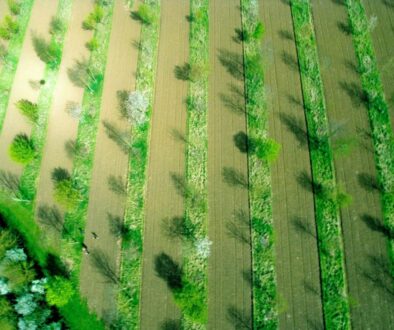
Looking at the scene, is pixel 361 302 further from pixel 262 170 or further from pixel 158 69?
pixel 158 69

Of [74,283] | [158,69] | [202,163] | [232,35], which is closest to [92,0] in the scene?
[158,69]

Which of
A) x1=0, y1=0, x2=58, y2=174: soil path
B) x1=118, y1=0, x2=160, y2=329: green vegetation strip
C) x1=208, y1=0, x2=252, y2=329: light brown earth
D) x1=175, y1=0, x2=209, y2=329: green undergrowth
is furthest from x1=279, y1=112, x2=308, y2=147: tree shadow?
x1=0, y1=0, x2=58, y2=174: soil path

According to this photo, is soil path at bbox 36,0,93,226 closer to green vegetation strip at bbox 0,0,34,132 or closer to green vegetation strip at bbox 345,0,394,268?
green vegetation strip at bbox 0,0,34,132

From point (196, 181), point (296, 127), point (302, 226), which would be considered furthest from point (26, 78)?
point (302, 226)

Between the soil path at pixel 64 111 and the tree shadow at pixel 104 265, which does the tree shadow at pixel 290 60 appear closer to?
the soil path at pixel 64 111

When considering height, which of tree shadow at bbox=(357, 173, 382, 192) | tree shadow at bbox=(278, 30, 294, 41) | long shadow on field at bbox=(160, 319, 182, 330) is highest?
tree shadow at bbox=(278, 30, 294, 41)

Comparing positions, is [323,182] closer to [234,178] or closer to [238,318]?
[234,178]
